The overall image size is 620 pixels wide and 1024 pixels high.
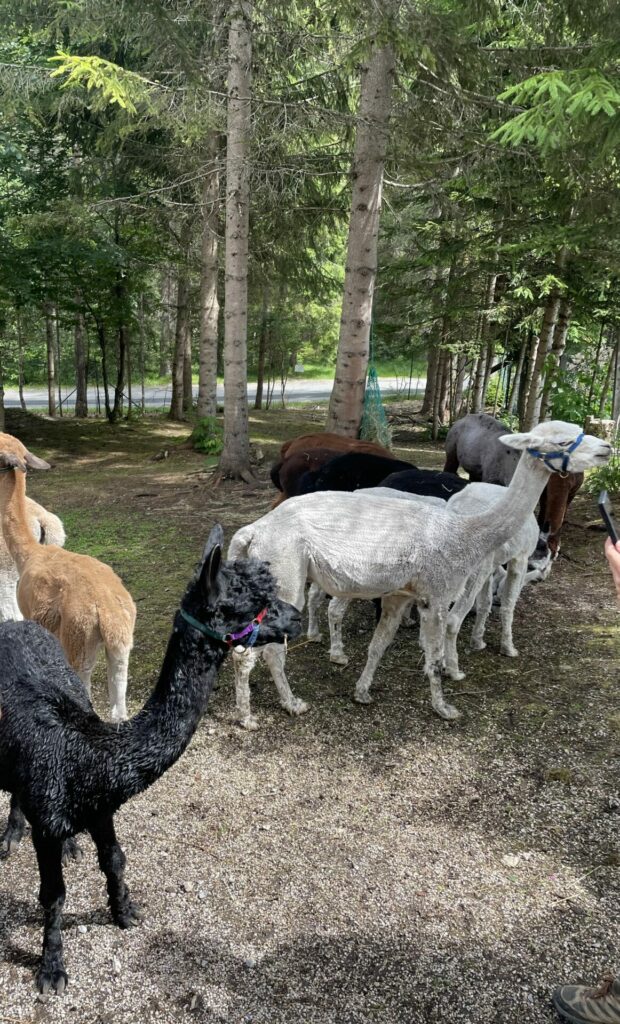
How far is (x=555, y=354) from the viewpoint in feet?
39.2

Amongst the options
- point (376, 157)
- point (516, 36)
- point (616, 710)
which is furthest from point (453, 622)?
point (516, 36)

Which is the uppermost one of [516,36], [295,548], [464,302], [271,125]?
[516,36]

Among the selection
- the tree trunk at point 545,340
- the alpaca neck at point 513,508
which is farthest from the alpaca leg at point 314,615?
the tree trunk at point 545,340

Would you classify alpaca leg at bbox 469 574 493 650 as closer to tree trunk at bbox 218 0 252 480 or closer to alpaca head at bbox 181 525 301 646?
alpaca head at bbox 181 525 301 646

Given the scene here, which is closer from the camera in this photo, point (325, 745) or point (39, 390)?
point (325, 745)

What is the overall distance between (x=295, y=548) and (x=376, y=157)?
7.40 metres

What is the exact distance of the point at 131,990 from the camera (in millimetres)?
2969

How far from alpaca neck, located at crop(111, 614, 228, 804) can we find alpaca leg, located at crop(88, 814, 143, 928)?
0.39 m

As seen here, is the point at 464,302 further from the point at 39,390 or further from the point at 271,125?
the point at 39,390

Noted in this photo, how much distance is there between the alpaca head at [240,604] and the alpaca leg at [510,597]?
12.9ft

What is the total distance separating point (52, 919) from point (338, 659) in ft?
11.2

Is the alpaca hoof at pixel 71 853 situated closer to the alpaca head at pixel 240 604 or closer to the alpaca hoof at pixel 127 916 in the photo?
the alpaca hoof at pixel 127 916

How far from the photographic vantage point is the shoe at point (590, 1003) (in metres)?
2.62

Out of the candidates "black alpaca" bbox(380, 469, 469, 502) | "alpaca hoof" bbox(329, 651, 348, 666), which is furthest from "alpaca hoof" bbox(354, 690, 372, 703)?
"black alpaca" bbox(380, 469, 469, 502)
